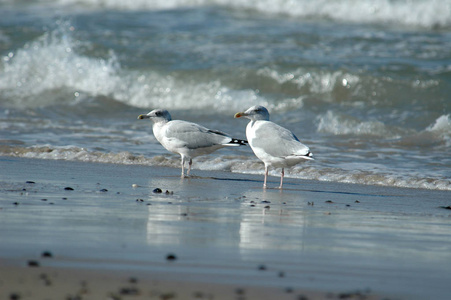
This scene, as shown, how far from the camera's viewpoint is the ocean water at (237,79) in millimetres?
9047

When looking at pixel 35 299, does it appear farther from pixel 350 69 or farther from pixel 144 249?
pixel 350 69

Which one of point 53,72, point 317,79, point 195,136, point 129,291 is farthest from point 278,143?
point 53,72

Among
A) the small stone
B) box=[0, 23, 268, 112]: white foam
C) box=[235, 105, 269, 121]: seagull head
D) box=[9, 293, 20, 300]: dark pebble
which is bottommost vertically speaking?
box=[9, 293, 20, 300]: dark pebble

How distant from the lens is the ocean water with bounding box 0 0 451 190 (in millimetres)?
9047

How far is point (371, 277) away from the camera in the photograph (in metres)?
3.13

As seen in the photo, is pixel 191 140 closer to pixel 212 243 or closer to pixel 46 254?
pixel 212 243

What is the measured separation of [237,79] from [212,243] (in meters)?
10.9

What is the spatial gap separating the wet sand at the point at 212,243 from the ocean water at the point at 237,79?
243 cm

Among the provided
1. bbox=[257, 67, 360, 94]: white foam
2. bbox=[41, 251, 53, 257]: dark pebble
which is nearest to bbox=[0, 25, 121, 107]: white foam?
bbox=[257, 67, 360, 94]: white foam

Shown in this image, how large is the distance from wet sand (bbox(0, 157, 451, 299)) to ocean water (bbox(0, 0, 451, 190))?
2.43 metres

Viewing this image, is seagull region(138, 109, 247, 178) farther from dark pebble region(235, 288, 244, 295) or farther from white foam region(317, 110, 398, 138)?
dark pebble region(235, 288, 244, 295)

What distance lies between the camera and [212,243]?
374 cm

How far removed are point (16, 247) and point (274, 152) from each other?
152 inches

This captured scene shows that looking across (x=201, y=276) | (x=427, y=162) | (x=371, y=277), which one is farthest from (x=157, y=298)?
(x=427, y=162)
